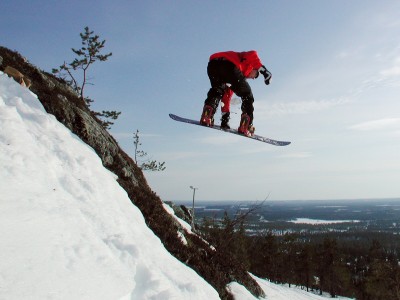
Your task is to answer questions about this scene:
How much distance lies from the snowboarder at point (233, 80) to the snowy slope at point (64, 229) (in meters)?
3.01

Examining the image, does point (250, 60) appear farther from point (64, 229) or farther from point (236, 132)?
point (64, 229)

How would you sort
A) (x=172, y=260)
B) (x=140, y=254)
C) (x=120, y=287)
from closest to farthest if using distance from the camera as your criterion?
(x=120, y=287)
(x=140, y=254)
(x=172, y=260)

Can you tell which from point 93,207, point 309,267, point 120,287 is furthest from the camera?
point 309,267

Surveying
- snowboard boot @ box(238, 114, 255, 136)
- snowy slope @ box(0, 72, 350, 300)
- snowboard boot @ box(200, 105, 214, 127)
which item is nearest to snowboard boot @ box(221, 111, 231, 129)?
snowboard boot @ box(238, 114, 255, 136)

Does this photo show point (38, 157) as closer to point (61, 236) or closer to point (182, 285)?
point (61, 236)

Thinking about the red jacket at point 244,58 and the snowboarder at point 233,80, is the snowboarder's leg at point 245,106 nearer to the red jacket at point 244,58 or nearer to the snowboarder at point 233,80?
the snowboarder at point 233,80

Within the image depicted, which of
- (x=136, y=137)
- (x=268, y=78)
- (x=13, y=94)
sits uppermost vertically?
(x=136, y=137)

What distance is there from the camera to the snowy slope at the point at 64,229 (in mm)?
3535

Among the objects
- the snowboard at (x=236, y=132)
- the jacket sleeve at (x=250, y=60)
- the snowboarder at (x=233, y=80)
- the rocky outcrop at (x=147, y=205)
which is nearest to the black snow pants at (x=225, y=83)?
the snowboarder at (x=233, y=80)

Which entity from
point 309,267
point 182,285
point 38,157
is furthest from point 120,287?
point 309,267

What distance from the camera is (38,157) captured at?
567 centimetres

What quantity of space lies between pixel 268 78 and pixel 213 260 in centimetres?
519

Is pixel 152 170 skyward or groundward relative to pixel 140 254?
skyward

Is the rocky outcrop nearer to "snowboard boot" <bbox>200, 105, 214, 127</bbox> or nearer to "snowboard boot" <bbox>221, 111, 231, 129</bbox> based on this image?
"snowboard boot" <bbox>200, 105, 214, 127</bbox>
